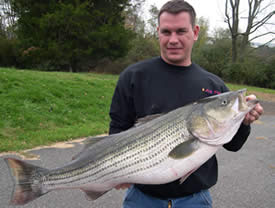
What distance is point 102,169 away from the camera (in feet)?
7.09

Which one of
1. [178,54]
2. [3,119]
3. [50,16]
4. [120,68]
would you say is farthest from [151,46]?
[178,54]

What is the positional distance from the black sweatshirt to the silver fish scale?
237 millimetres

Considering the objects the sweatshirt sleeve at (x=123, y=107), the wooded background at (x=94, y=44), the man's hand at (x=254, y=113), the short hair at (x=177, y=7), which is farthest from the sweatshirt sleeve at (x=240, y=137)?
the wooded background at (x=94, y=44)

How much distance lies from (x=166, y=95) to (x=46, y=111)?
6696 millimetres

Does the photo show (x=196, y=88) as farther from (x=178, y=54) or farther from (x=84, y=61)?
(x=84, y=61)

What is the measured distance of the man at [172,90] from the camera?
217cm

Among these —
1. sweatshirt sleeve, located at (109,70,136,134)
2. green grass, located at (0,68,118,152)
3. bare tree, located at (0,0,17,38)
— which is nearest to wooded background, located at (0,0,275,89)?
bare tree, located at (0,0,17,38)

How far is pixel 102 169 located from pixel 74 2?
73.0ft

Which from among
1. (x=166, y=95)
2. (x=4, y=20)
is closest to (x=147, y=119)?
(x=166, y=95)

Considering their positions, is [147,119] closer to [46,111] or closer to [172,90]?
Answer: [172,90]

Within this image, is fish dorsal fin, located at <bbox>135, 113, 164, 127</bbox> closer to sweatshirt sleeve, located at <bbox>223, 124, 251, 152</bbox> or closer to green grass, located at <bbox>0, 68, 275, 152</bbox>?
sweatshirt sleeve, located at <bbox>223, 124, 251, 152</bbox>

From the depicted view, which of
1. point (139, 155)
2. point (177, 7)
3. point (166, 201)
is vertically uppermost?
point (177, 7)

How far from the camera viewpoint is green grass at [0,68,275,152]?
6309 millimetres

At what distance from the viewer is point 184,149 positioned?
1.95m
